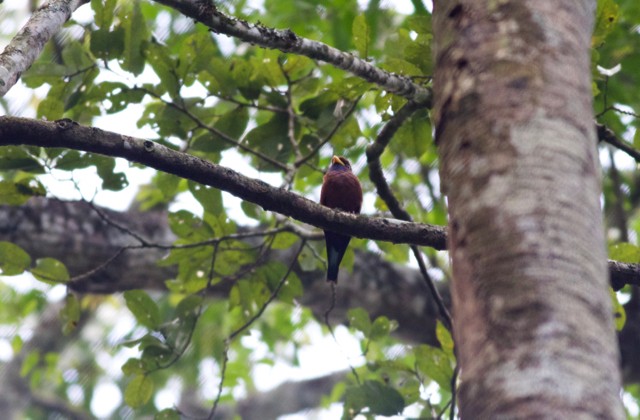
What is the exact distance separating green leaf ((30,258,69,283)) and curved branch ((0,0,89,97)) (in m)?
1.57

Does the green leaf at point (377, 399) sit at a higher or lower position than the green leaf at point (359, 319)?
lower

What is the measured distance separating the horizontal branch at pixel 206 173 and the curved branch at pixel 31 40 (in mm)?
168

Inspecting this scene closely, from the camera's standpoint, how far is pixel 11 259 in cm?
394

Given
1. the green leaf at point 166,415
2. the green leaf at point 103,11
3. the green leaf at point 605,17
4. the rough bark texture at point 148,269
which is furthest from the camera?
the rough bark texture at point 148,269

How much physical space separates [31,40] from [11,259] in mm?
1527

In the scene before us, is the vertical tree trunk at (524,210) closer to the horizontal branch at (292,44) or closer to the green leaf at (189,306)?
the horizontal branch at (292,44)

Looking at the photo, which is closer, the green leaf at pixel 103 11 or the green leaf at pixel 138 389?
the green leaf at pixel 103 11

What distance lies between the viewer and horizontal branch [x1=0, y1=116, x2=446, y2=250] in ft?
8.21

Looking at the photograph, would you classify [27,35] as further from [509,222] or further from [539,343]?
[539,343]

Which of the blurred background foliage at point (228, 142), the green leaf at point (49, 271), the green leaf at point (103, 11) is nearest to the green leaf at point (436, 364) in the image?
the blurred background foliage at point (228, 142)

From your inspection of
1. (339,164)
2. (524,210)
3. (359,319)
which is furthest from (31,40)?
(339,164)

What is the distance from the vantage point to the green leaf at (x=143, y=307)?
4234mm

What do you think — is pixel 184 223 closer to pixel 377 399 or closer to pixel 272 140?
pixel 272 140

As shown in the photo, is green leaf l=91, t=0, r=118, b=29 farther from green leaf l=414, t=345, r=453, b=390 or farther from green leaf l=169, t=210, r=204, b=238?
green leaf l=414, t=345, r=453, b=390
